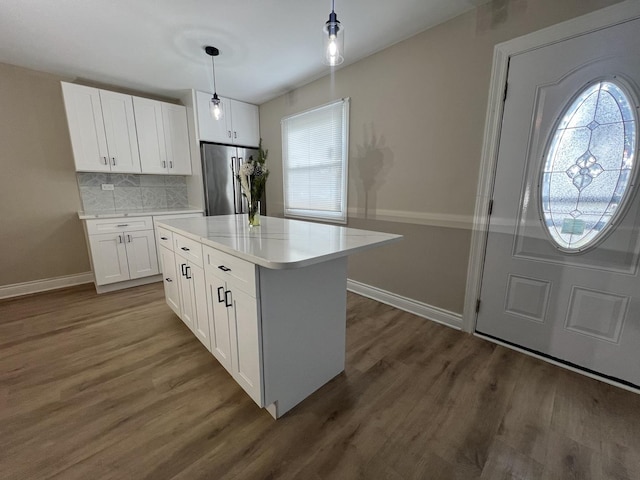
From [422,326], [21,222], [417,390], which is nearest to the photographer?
[417,390]

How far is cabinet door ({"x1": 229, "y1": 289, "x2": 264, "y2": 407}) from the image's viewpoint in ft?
4.18

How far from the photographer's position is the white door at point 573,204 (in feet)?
4.92

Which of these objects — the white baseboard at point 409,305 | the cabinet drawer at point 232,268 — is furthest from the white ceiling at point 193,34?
the white baseboard at point 409,305

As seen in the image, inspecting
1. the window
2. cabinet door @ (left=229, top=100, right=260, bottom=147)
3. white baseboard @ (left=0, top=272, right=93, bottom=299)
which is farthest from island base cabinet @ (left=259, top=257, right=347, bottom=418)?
white baseboard @ (left=0, top=272, right=93, bottom=299)

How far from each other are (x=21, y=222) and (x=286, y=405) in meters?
3.72

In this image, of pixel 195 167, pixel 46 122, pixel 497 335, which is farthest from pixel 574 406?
pixel 46 122

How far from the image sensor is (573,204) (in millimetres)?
1676

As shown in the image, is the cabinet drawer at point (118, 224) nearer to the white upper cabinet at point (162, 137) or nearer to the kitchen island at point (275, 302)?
the white upper cabinet at point (162, 137)

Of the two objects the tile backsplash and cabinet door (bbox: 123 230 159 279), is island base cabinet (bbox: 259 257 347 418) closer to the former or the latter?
cabinet door (bbox: 123 230 159 279)

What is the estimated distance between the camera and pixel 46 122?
9.78 feet

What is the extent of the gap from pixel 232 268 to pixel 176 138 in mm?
3104

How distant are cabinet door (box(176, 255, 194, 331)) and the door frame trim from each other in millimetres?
2237

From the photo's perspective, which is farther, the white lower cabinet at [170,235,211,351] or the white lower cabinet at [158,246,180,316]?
the white lower cabinet at [158,246,180,316]

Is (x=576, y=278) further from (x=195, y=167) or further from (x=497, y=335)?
(x=195, y=167)
